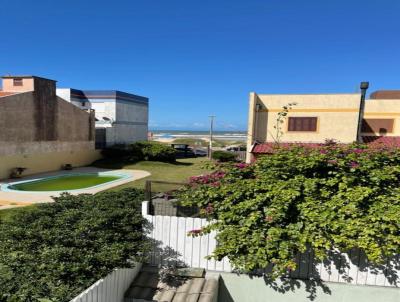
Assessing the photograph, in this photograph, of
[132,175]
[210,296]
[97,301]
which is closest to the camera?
[97,301]

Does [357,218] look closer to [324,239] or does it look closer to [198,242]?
[324,239]

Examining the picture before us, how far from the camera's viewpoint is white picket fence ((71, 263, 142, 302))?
4.11m

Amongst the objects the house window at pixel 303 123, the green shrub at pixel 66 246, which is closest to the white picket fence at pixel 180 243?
the green shrub at pixel 66 246

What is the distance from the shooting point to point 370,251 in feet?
16.5

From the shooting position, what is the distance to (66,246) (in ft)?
17.2

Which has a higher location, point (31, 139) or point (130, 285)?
point (31, 139)

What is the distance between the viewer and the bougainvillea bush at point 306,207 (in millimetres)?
5098

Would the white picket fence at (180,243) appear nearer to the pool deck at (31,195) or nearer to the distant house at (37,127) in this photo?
the pool deck at (31,195)

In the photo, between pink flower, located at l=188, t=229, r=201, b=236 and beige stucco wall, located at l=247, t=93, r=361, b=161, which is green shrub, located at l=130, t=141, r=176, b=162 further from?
pink flower, located at l=188, t=229, r=201, b=236

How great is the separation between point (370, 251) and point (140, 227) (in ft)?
15.6

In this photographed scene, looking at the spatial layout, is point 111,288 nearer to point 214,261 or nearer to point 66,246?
point 66,246

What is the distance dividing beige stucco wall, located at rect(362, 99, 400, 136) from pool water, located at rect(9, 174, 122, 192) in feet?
62.9

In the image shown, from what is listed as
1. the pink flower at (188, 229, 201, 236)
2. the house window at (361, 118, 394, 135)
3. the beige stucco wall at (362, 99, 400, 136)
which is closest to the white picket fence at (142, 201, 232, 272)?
the pink flower at (188, 229, 201, 236)

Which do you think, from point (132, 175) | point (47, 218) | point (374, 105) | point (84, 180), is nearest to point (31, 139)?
point (84, 180)
